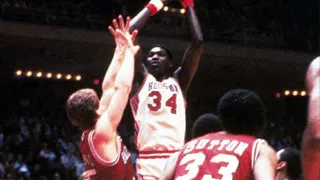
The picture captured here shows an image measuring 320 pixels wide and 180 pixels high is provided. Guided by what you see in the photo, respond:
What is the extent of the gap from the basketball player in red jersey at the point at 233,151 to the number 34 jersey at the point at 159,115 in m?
2.18

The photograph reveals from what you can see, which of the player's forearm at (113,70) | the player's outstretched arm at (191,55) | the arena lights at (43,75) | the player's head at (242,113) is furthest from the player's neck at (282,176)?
the arena lights at (43,75)

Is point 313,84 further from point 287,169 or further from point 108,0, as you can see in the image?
point 108,0

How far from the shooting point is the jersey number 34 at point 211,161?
9.99ft

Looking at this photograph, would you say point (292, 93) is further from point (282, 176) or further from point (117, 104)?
point (117, 104)

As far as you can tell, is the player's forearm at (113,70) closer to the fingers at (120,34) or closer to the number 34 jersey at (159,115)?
the fingers at (120,34)

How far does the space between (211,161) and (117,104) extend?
3.06 feet

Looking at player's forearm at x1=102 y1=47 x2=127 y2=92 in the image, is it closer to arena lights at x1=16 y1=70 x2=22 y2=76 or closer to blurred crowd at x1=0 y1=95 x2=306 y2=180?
blurred crowd at x1=0 y1=95 x2=306 y2=180

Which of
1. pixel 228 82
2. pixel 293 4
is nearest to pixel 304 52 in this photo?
pixel 293 4

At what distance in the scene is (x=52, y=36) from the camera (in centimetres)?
1588

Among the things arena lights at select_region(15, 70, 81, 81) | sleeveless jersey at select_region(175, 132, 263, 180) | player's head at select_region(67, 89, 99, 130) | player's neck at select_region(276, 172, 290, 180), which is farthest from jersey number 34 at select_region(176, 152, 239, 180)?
arena lights at select_region(15, 70, 81, 81)

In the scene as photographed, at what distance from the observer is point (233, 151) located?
121 inches

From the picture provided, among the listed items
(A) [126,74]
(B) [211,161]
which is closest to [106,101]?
(A) [126,74]

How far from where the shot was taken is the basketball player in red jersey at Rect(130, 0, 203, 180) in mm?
5379

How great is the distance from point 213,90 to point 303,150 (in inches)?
715
